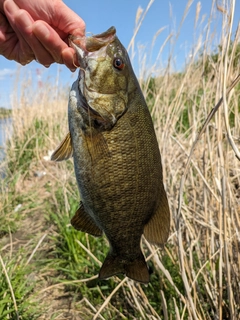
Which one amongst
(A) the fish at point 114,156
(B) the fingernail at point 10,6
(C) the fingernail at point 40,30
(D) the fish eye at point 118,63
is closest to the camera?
(A) the fish at point 114,156

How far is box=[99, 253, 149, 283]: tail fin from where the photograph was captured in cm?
145

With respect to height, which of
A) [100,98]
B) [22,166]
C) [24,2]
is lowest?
[22,166]

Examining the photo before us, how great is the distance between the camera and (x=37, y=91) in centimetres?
796

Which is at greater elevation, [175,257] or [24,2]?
[24,2]

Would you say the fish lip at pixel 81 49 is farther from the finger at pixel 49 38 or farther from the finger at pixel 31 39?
the finger at pixel 31 39

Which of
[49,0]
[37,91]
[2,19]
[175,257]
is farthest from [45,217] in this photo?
[37,91]

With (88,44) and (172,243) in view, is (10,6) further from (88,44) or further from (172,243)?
(172,243)

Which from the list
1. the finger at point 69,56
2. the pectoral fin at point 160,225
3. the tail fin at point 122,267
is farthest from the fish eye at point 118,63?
the tail fin at point 122,267

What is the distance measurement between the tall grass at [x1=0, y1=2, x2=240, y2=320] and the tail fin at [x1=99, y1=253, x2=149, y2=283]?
271 millimetres

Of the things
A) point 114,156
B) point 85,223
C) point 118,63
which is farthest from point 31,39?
point 85,223

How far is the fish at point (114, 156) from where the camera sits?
135cm

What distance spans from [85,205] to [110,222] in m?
0.12

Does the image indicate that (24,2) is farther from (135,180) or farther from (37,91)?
(37,91)

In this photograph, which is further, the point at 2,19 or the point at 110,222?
the point at 2,19
